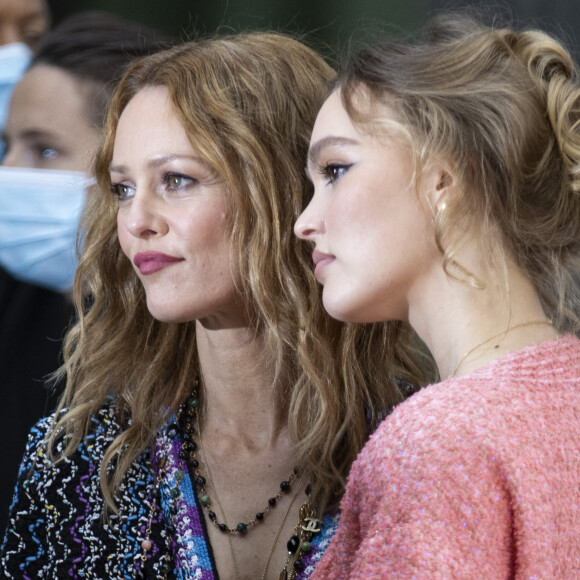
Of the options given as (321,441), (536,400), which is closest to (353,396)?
(321,441)

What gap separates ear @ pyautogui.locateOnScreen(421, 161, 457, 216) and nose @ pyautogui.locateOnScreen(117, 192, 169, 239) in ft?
1.60

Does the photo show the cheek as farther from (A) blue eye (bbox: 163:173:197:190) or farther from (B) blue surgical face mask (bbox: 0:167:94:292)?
(B) blue surgical face mask (bbox: 0:167:94:292)

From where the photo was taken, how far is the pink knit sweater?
86cm

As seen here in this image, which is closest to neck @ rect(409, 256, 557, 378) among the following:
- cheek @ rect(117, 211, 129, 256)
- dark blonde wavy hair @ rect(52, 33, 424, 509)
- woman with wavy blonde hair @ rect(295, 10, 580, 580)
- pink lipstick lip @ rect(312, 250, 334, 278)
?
woman with wavy blonde hair @ rect(295, 10, 580, 580)

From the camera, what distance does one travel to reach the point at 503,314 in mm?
1036

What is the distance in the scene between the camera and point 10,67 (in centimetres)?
176

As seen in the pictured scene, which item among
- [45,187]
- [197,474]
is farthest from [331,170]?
[45,187]

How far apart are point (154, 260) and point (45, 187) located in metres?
0.50

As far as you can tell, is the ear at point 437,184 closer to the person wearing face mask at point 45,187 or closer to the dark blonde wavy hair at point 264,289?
the dark blonde wavy hair at point 264,289

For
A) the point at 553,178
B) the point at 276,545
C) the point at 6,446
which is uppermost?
the point at 553,178

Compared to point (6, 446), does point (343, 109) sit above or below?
above

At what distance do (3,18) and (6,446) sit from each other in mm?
842

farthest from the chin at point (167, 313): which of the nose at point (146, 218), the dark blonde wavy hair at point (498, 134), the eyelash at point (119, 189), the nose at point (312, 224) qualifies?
the dark blonde wavy hair at point (498, 134)

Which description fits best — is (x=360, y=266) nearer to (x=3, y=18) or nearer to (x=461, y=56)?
(x=461, y=56)
